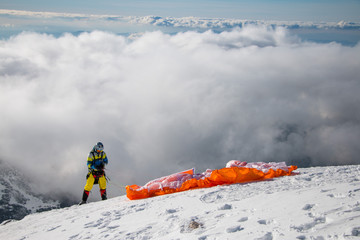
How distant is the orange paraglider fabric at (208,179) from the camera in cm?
775

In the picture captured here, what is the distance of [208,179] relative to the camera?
7816mm

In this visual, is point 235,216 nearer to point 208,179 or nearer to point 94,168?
point 208,179

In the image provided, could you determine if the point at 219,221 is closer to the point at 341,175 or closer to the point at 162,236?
the point at 162,236

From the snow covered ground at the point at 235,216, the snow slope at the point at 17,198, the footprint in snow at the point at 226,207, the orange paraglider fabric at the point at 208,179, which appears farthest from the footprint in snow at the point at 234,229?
the snow slope at the point at 17,198

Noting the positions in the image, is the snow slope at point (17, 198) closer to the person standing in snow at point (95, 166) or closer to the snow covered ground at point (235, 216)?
the person standing in snow at point (95, 166)

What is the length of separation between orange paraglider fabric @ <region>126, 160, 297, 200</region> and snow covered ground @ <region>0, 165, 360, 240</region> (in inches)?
18.9

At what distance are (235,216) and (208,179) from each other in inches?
119

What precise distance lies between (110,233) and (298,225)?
3601 mm

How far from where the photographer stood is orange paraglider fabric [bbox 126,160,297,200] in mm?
7754

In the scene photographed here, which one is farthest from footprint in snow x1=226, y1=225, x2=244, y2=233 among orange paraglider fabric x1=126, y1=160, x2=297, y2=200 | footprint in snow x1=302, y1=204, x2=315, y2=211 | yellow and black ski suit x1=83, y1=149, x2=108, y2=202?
yellow and black ski suit x1=83, y1=149, x2=108, y2=202

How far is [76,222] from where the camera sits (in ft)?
21.0

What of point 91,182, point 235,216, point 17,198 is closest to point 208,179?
point 235,216

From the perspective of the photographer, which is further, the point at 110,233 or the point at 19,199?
the point at 19,199

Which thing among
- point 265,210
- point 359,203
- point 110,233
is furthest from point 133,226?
point 359,203
